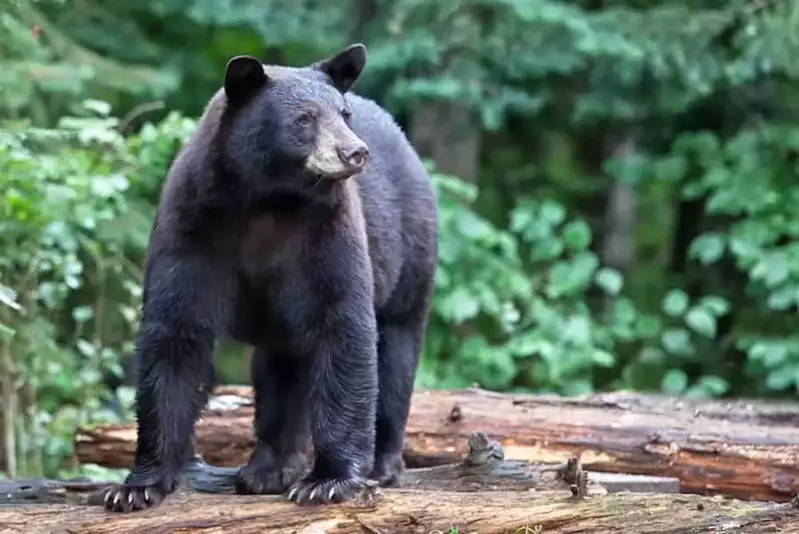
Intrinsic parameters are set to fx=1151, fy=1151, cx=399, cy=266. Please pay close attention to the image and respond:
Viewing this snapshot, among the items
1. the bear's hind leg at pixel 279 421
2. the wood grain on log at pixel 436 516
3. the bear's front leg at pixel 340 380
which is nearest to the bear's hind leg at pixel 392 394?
the bear's hind leg at pixel 279 421

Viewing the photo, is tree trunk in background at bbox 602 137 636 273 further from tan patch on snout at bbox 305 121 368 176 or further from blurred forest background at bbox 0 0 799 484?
tan patch on snout at bbox 305 121 368 176

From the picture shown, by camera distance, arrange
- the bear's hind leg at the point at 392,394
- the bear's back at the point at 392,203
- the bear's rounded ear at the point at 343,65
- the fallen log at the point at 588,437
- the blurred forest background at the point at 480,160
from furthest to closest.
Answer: the blurred forest background at the point at 480,160
the fallen log at the point at 588,437
the bear's hind leg at the point at 392,394
the bear's back at the point at 392,203
the bear's rounded ear at the point at 343,65

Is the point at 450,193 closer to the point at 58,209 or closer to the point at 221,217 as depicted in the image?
the point at 58,209

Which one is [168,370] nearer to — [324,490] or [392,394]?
[324,490]

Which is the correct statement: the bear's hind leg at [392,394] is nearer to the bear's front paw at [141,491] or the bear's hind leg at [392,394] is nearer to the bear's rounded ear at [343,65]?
the bear's front paw at [141,491]

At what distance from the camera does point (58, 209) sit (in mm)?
5609

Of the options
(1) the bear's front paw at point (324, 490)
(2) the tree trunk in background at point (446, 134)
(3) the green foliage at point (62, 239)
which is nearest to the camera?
(1) the bear's front paw at point (324, 490)

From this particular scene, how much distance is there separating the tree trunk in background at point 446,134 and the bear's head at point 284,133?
171 inches

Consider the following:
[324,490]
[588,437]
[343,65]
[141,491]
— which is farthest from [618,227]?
[141,491]

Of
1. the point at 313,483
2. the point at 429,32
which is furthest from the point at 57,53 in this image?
the point at 313,483

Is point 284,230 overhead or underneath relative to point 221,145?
underneath

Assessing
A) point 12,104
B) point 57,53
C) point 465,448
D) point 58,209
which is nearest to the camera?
point 465,448

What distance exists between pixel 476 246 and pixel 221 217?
4157 mm

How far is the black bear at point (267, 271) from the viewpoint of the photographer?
144 inches
